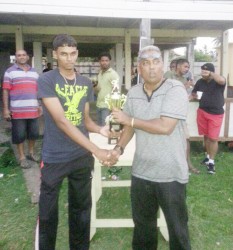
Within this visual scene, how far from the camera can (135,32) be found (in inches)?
453

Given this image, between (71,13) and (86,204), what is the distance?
3936 mm

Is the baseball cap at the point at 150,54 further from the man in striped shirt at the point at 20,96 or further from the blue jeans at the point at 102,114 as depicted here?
the blue jeans at the point at 102,114

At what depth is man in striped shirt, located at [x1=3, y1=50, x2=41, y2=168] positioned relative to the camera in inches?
218

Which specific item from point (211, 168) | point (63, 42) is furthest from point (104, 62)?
point (63, 42)

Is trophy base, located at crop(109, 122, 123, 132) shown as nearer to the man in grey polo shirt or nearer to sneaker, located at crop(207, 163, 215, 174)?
the man in grey polo shirt

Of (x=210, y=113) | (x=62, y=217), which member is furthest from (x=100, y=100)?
(x=62, y=217)

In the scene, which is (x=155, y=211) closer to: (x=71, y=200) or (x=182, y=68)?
(x=71, y=200)

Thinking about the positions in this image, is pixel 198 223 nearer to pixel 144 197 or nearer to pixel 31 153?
pixel 144 197

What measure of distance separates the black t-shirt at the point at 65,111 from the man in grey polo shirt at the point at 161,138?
42 centimetres

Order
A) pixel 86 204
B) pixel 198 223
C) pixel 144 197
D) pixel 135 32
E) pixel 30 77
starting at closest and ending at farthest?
pixel 144 197 < pixel 86 204 < pixel 198 223 < pixel 30 77 < pixel 135 32

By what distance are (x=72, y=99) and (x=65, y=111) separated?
0.12 meters

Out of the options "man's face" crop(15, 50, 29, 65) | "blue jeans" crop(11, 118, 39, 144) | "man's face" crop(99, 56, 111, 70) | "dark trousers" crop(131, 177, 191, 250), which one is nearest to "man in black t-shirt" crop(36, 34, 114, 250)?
"dark trousers" crop(131, 177, 191, 250)

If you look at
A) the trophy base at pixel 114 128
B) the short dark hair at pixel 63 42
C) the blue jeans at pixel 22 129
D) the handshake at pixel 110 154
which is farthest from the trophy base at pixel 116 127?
the blue jeans at pixel 22 129

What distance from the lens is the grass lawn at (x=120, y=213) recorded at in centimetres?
353
